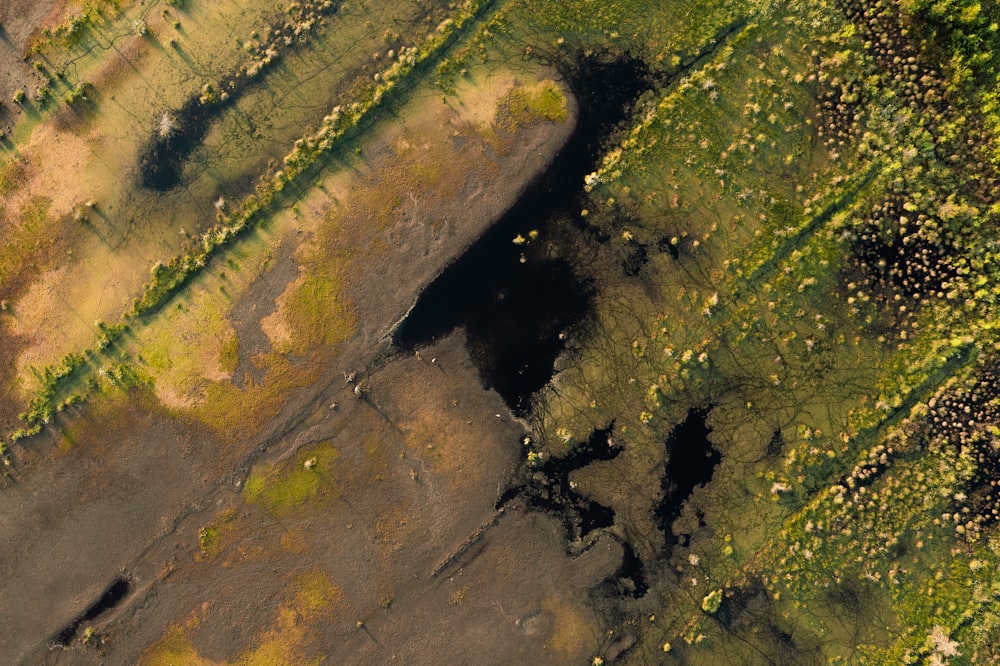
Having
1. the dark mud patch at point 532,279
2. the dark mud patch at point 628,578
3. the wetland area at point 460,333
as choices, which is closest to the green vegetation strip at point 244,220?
the wetland area at point 460,333

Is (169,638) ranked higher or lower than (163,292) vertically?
lower

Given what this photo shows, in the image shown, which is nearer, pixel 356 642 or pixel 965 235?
pixel 965 235

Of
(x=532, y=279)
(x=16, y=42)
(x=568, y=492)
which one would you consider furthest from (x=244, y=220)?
(x=568, y=492)

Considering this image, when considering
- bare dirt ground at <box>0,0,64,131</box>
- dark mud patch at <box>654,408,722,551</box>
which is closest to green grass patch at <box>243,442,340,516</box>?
dark mud patch at <box>654,408,722,551</box>

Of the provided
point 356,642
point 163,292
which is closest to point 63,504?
point 163,292

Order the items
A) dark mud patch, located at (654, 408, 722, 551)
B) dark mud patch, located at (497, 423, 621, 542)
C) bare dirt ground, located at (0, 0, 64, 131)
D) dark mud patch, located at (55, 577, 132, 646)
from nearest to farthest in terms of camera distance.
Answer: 1. dark mud patch, located at (654, 408, 722, 551)
2. dark mud patch, located at (497, 423, 621, 542)
3. dark mud patch, located at (55, 577, 132, 646)
4. bare dirt ground, located at (0, 0, 64, 131)

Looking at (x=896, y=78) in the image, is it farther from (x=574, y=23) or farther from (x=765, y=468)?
(x=765, y=468)

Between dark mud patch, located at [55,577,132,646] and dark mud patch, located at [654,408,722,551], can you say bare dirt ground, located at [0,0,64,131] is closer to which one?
dark mud patch, located at [55,577,132,646]
